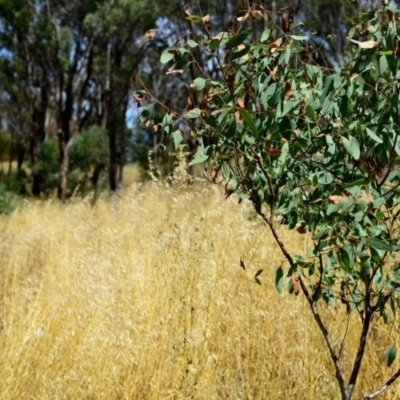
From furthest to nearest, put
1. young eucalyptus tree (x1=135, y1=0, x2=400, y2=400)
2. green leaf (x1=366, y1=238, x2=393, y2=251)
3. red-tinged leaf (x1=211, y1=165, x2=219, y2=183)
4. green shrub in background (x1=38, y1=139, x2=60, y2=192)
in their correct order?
green shrub in background (x1=38, y1=139, x2=60, y2=192), red-tinged leaf (x1=211, y1=165, x2=219, y2=183), young eucalyptus tree (x1=135, y1=0, x2=400, y2=400), green leaf (x1=366, y1=238, x2=393, y2=251)

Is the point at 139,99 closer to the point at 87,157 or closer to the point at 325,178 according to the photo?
the point at 325,178

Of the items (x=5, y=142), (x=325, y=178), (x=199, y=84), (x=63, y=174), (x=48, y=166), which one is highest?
(x=5, y=142)

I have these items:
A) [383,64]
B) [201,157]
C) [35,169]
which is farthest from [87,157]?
[383,64]

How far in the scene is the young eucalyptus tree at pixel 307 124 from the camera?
1.34 meters

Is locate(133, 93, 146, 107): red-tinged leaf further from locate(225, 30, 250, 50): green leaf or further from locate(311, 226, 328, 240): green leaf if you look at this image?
locate(311, 226, 328, 240): green leaf

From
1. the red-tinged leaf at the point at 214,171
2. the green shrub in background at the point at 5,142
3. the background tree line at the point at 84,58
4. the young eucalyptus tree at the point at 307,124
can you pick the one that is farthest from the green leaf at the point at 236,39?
the green shrub in background at the point at 5,142

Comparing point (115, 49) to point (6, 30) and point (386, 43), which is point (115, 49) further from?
point (386, 43)

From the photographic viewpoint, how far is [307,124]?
1.57 m

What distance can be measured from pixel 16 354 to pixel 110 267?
1.05 meters

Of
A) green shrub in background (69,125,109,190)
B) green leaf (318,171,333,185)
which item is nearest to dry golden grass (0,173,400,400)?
green leaf (318,171,333,185)

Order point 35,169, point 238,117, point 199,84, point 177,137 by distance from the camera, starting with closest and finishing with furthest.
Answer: point 238,117 < point 199,84 < point 177,137 < point 35,169

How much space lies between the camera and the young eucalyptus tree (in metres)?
1.34

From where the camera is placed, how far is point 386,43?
124cm

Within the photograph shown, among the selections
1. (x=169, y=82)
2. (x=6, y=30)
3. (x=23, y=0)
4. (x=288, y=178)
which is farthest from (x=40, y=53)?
(x=288, y=178)
